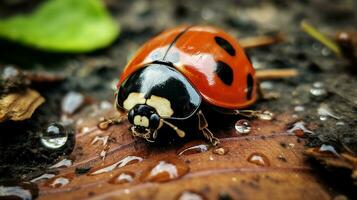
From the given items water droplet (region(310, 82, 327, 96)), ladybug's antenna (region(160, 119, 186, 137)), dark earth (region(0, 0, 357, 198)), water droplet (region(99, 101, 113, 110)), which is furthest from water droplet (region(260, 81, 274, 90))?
water droplet (region(99, 101, 113, 110))

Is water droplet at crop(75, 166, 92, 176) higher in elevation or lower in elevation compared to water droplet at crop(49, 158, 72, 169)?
lower

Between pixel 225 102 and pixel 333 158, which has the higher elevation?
pixel 225 102

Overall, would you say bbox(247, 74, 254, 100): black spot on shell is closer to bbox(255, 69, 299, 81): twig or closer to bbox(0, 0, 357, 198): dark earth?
bbox(0, 0, 357, 198): dark earth

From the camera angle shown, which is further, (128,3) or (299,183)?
(128,3)

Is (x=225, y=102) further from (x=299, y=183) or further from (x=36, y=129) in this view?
(x=36, y=129)

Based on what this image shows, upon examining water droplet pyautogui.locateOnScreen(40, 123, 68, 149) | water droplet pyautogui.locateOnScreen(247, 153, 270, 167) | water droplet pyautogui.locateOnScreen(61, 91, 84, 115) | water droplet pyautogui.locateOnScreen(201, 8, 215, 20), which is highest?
water droplet pyautogui.locateOnScreen(201, 8, 215, 20)

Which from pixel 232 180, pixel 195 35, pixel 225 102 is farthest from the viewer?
pixel 195 35

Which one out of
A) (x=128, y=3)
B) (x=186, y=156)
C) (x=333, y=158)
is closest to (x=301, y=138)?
(x=333, y=158)

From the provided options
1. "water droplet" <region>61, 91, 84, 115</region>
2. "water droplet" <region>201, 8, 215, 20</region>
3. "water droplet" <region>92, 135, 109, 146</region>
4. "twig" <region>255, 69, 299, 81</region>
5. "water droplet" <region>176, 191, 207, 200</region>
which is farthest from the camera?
"water droplet" <region>201, 8, 215, 20</region>

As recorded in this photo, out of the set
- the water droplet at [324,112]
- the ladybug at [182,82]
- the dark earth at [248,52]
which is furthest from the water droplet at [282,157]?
the water droplet at [324,112]
